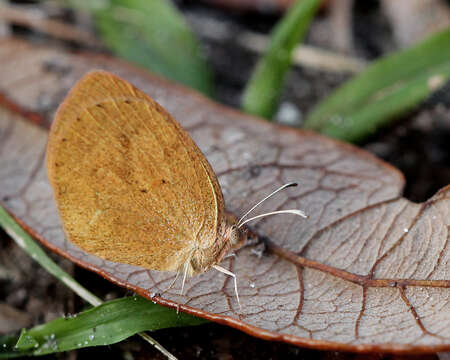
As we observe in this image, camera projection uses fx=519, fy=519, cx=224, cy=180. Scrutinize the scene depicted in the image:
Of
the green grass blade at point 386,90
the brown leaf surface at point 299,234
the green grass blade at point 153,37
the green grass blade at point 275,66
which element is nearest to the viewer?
the brown leaf surface at point 299,234

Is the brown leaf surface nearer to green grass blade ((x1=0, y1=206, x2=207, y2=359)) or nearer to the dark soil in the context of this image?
green grass blade ((x1=0, y1=206, x2=207, y2=359))

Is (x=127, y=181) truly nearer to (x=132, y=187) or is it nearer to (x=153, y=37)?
(x=132, y=187)

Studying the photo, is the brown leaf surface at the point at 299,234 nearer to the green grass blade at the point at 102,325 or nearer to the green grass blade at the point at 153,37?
the green grass blade at the point at 102,325

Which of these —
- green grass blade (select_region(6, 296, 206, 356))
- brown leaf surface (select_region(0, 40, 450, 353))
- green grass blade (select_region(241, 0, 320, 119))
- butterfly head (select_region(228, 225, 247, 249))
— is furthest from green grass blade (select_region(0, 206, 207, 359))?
green grass blade (select_region(241, 0, 320, 119))

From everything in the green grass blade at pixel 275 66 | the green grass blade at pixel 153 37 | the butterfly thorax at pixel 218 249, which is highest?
the green grass blade at pixel 275 66

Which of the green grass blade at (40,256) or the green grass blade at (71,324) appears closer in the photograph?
the green grass blade at (71,324)

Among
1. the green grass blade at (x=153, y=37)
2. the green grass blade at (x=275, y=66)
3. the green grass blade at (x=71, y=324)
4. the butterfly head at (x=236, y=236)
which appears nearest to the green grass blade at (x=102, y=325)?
the green grass blade at (x=71, y=324)

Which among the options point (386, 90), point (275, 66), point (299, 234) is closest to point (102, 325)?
point (299, 234)
